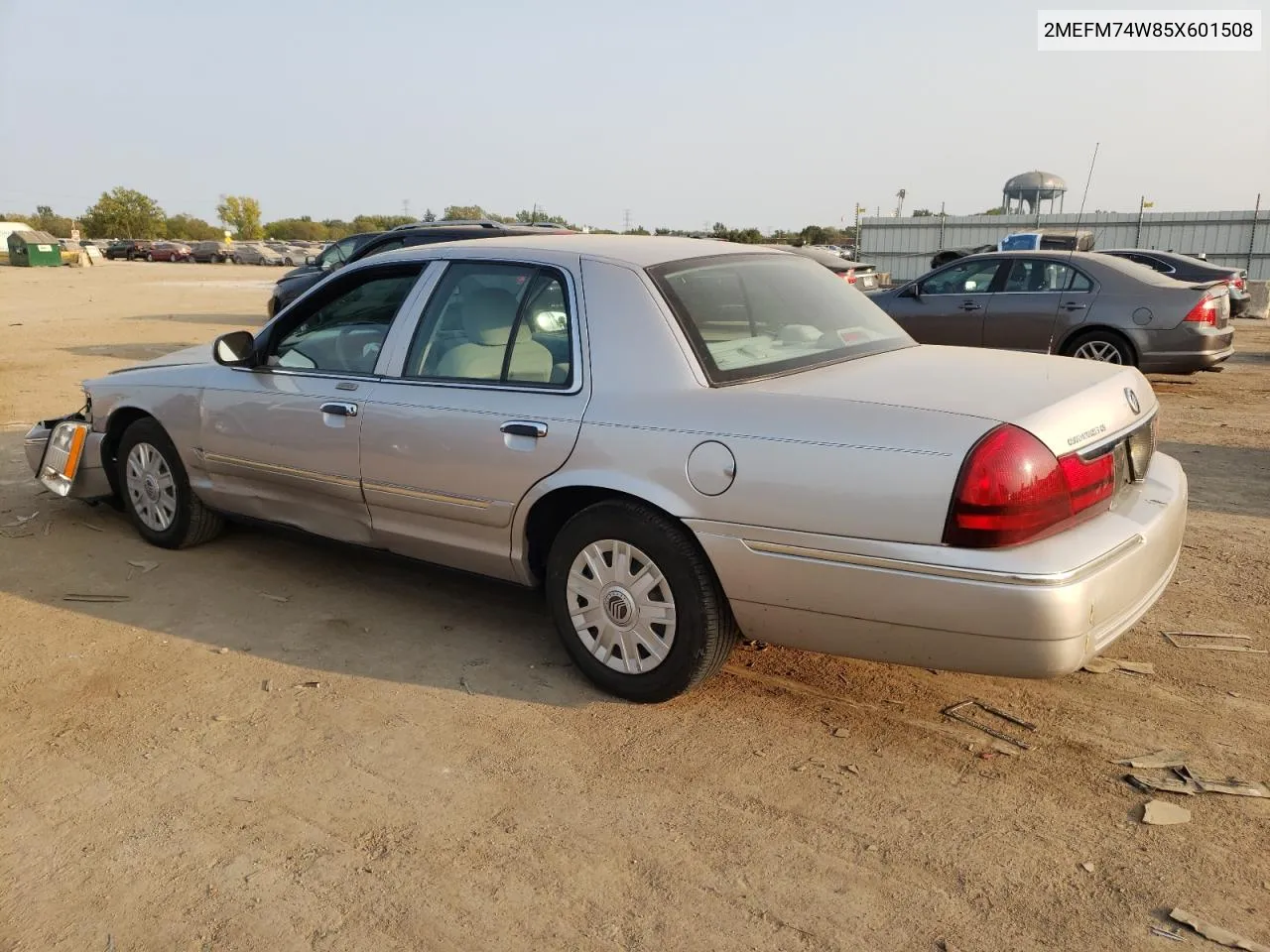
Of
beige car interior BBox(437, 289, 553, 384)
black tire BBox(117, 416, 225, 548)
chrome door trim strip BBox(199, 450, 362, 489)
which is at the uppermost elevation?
beige car interior BBox(437, 289, 553, 384)

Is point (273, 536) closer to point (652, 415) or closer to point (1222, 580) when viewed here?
point (652, 415)

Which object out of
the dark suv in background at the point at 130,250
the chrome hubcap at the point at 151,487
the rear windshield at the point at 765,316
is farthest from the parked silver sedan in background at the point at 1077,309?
the dark suv in background at the point at 130,250

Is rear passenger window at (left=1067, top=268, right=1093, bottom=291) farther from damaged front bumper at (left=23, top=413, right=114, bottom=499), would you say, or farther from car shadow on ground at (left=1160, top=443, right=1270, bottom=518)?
damaged front bumper at (left=23, top=413, right=114, bottom=499)

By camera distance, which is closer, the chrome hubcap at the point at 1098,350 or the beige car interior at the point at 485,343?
the beige car interior at the point at 485,343

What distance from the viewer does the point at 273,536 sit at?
19.0 ft

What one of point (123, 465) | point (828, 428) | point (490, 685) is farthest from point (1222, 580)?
point (123, 465)

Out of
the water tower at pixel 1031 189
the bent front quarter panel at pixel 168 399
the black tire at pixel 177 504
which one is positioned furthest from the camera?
the water tower at pixel 1031 189

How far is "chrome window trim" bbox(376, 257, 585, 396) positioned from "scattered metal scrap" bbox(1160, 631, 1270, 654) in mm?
2610

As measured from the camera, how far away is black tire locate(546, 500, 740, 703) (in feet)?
11.2

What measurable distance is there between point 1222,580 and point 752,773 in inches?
114

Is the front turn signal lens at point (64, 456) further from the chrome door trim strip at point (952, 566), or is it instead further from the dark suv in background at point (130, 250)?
the dark suv in background at point (130, 250)

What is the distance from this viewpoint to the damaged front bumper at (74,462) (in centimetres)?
573

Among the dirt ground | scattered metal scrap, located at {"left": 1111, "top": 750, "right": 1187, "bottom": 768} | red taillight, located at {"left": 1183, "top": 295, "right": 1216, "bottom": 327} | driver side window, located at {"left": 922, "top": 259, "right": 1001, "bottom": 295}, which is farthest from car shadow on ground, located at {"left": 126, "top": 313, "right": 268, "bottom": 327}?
scattered metal scrap, located at {"left": 1111, "top": 750, "right": 1187, "bottom": 768}

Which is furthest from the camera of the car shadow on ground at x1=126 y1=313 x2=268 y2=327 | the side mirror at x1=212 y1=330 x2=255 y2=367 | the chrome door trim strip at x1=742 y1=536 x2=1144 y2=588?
the car shadow on ground at x1=126 y1=313 x2=268 y2=327
